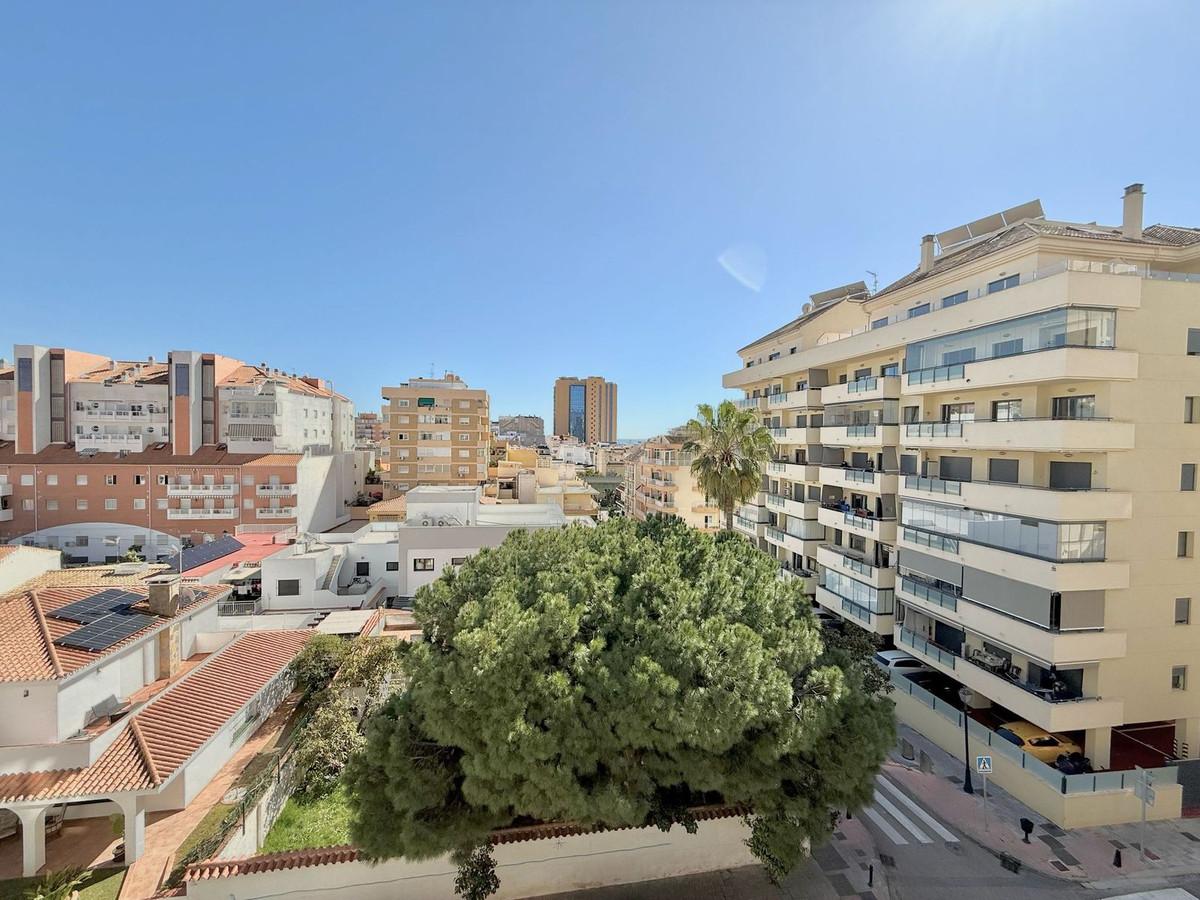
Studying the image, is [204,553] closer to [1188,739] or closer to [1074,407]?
[1074,407]

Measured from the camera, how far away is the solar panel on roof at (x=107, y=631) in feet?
Answer: 53.1

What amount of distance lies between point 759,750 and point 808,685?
7.56 feet

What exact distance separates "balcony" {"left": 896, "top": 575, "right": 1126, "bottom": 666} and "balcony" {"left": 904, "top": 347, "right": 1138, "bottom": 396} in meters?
8.31

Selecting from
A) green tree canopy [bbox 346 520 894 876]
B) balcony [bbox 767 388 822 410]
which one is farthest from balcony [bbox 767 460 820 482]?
green tree canopy [bbox 346 520 894 876]

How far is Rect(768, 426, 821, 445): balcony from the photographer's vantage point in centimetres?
3366

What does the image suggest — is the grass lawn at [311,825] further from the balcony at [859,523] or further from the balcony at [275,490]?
the balcony at [275,490]

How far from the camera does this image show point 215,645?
22453 millimetres

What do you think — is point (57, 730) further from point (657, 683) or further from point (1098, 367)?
point (1098, 367)

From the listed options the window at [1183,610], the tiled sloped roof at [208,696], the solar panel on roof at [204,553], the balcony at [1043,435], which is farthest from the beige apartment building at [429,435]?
the window at [1183,610]

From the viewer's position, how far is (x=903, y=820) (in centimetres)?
1684

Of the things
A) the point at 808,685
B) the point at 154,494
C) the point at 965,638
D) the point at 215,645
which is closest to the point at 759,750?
the point at 808,685

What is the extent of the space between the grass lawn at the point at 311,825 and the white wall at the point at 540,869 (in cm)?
190

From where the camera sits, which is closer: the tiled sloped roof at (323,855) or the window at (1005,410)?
the tiled sloped roof at (323,855)

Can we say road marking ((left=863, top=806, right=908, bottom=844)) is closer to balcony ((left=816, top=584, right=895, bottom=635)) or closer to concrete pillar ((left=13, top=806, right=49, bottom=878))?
balcony ((left=816, top=584, right=895, bottom=635))
